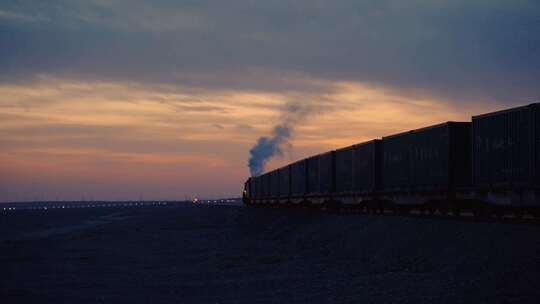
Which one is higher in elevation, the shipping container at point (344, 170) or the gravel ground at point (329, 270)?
the shipping container at point (344, 170)

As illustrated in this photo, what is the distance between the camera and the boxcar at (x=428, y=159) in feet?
77.8

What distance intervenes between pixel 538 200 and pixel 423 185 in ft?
23.8

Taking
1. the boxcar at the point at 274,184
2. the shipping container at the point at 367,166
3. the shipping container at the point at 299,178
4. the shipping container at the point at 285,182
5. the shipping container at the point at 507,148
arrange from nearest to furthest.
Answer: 1. the shipping container at the point at 507,148
2. the shipping container at the point at 367,166
3. the shipping container at the point at 299,178
4. the shipping container at the point at 285,182
5. the boxcar at the point at 274,184

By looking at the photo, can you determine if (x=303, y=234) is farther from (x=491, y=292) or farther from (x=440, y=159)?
(x=491, y=292)

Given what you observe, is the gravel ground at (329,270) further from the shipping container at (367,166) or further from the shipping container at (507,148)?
the shipping container at (367,166)

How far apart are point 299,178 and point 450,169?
77.2 feet

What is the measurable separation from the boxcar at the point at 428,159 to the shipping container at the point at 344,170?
A: 4937 mm

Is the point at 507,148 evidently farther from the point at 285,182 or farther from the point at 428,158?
the point at 285,182

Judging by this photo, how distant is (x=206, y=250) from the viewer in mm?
30375

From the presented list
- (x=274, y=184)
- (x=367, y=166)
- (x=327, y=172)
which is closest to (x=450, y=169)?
(x=367, y=166)

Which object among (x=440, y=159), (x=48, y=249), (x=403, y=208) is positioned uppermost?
(x=440, y=159)

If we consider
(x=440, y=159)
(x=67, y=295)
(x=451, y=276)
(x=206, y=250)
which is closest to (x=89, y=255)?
(x=206, y=250)

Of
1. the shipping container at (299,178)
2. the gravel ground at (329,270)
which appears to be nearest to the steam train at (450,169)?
the gravel ground at (329,270)

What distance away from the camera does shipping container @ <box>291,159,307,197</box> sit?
45.2m
